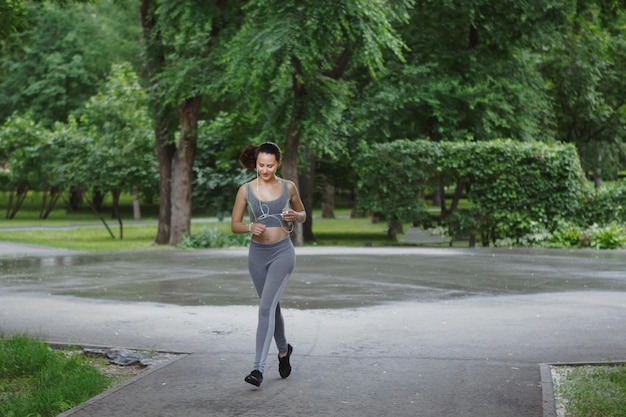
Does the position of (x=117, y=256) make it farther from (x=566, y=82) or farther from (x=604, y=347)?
(x=566, y=82)

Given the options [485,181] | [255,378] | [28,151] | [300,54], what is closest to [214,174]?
[300,54]

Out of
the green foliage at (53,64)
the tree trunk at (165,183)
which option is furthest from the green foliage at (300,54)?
the green foliage at (53,64)

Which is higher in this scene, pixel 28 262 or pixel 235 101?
pixel 235 101

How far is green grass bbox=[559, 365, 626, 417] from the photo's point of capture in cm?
643

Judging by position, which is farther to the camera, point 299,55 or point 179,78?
point 179,78

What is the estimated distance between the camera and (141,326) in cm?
1055

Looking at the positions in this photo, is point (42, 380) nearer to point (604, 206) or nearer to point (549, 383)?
point (549, 383)

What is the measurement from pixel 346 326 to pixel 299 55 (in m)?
12.8

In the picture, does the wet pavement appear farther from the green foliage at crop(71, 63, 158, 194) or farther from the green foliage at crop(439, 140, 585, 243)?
the green foliage at crop(71, 63, 158, 194)

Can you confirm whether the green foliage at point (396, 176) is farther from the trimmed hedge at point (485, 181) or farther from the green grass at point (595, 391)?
the green grass at point (595, 391)

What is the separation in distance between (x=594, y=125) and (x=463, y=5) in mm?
14268

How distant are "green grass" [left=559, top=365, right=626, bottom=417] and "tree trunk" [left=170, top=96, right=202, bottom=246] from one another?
20.9 metres

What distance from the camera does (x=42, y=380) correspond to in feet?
24.3

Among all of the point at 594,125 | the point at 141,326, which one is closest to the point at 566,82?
the point at 594,125
